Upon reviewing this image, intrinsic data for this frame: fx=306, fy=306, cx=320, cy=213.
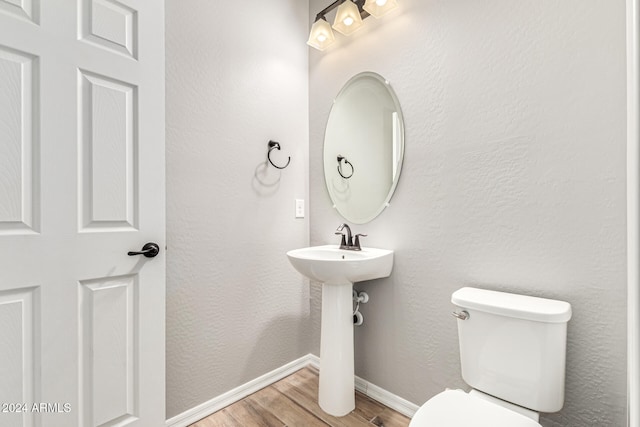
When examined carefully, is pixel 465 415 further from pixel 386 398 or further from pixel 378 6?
pixel 378 6

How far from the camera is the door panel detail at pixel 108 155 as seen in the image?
1.14 meters

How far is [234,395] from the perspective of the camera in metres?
1.69

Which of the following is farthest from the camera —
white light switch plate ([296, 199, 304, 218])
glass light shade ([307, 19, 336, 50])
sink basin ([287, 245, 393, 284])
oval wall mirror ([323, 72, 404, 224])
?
white light switch plate ([296, 199, 304, 218])

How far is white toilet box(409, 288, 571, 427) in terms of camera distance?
3.21 ft

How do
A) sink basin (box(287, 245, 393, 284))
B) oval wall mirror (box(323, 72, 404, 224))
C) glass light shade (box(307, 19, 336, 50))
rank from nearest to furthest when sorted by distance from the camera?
sink basin (box(287, 245, 393, 284))
oval wall mirror (box(323, 72, 404, 224))
glass light shade (box(307, 19, 336, 50))

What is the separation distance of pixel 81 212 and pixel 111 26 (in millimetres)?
732

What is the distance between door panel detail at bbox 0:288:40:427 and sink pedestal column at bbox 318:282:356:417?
3.80 ft

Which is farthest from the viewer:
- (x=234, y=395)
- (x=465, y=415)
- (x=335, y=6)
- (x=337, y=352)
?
(x=335, y=6)

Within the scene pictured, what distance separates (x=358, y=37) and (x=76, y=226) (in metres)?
1.71

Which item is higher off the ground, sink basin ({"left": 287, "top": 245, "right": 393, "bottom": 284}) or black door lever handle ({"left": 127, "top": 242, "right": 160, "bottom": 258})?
black door lever handle ({"left": 127, "top": 242, "right": 160, "bottom": 258})

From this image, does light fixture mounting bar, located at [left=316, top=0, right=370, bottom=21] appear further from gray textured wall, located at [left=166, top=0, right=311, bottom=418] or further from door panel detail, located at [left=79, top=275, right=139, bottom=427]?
door panel detail, located at [left=79, top=275, right=139, bottom=427]

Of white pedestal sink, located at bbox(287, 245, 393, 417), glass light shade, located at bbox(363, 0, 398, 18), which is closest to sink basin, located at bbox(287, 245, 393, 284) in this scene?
white pedestal sink, located at bbox(287, 245, 393, 417)

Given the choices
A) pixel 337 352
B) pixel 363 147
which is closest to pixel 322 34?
pixel 363 147

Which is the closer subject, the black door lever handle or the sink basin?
the black door lever handle
